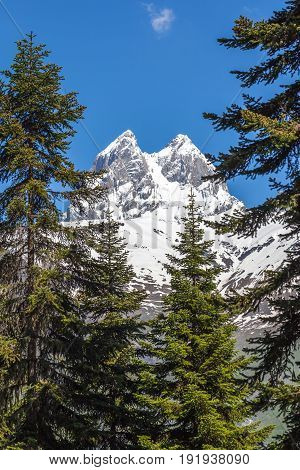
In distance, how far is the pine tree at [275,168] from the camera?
25.6 feet

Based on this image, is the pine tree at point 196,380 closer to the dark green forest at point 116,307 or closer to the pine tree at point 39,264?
the dark green forest at point 116,307

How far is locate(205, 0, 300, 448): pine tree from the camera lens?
779 centimetres

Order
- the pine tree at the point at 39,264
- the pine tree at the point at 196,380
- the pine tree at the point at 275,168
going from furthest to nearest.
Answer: the pine tree at the point at 196,380 < the pine tree at the point at 39,264 < the pine tree at the point at 275,168

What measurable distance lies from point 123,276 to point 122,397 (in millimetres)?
4884

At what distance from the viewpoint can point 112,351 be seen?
13.5 m

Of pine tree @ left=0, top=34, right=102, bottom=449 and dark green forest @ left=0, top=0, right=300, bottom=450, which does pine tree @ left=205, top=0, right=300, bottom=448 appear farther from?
pine tree @ left=0, top=34, right=102, bottom=449

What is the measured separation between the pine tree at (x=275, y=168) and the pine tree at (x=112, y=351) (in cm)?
524

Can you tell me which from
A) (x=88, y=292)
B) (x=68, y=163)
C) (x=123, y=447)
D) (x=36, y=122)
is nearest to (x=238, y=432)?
(x=123, y=447)

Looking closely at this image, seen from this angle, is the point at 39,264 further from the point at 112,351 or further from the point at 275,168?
the point at 275,168

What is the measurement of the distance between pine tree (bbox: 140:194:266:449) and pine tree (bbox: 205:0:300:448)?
579cm

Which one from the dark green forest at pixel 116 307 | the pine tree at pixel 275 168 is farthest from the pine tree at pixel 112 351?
the pine tree at pixel 275 168

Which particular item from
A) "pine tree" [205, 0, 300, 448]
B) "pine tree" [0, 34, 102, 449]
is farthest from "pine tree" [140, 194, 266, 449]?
"pine tree" [205, 0, 300, 448]

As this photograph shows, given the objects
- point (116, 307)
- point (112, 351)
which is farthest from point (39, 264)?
point (116, 307)

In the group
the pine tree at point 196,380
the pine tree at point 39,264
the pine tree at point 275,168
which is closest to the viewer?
the pine tree at point 275,168
